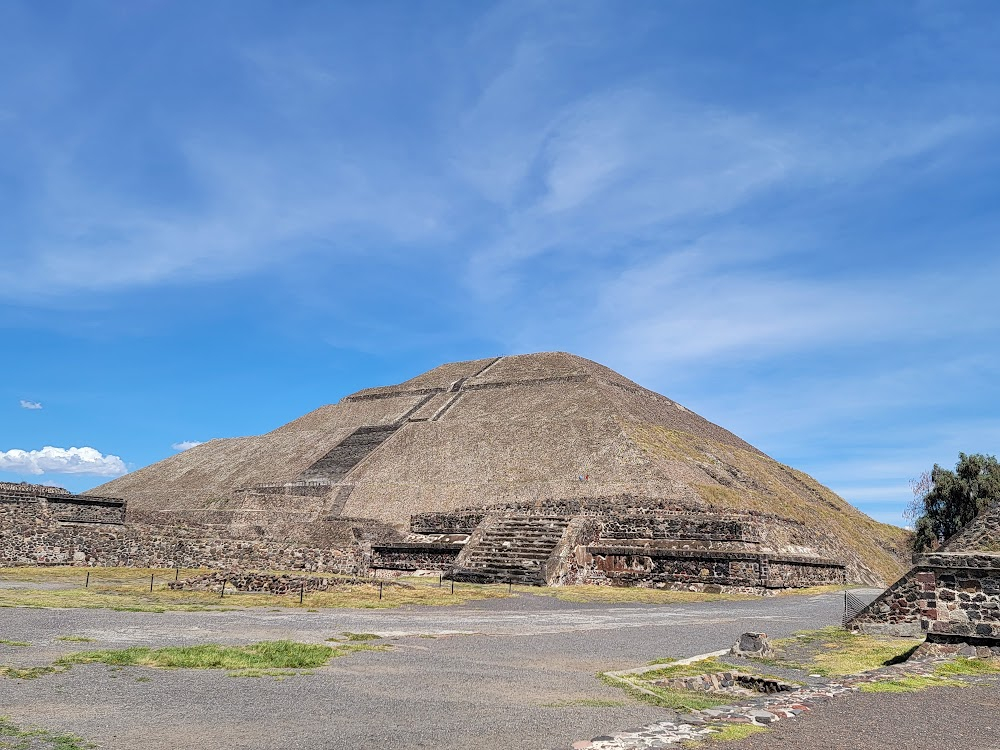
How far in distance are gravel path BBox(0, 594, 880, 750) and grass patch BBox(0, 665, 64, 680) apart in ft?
0.92

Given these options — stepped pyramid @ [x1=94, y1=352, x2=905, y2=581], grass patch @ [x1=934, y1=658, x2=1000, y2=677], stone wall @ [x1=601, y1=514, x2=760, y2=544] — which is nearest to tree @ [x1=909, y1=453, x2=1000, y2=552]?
stepped pyramid @ [x1=94, y1=352, x2=905, y2=581]

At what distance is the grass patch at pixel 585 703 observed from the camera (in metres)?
8.53

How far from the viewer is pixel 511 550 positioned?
32.1m

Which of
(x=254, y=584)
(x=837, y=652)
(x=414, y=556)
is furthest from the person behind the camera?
(x=414, y=556)

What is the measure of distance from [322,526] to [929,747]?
117 ft

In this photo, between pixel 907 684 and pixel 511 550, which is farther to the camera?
pixel 511 550

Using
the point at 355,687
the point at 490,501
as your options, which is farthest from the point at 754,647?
the point at 490,501

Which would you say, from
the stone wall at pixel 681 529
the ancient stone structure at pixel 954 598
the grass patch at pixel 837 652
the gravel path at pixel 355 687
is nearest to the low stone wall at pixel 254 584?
the gravel path at pixel 355 687

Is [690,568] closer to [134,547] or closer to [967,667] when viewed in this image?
A: [967,667]

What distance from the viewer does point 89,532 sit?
32.1 m

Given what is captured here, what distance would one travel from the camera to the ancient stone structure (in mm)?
12225

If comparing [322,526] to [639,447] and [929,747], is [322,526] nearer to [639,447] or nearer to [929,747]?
[639,447]

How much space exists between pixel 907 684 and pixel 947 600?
4.23m

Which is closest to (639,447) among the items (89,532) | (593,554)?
(593,554)
